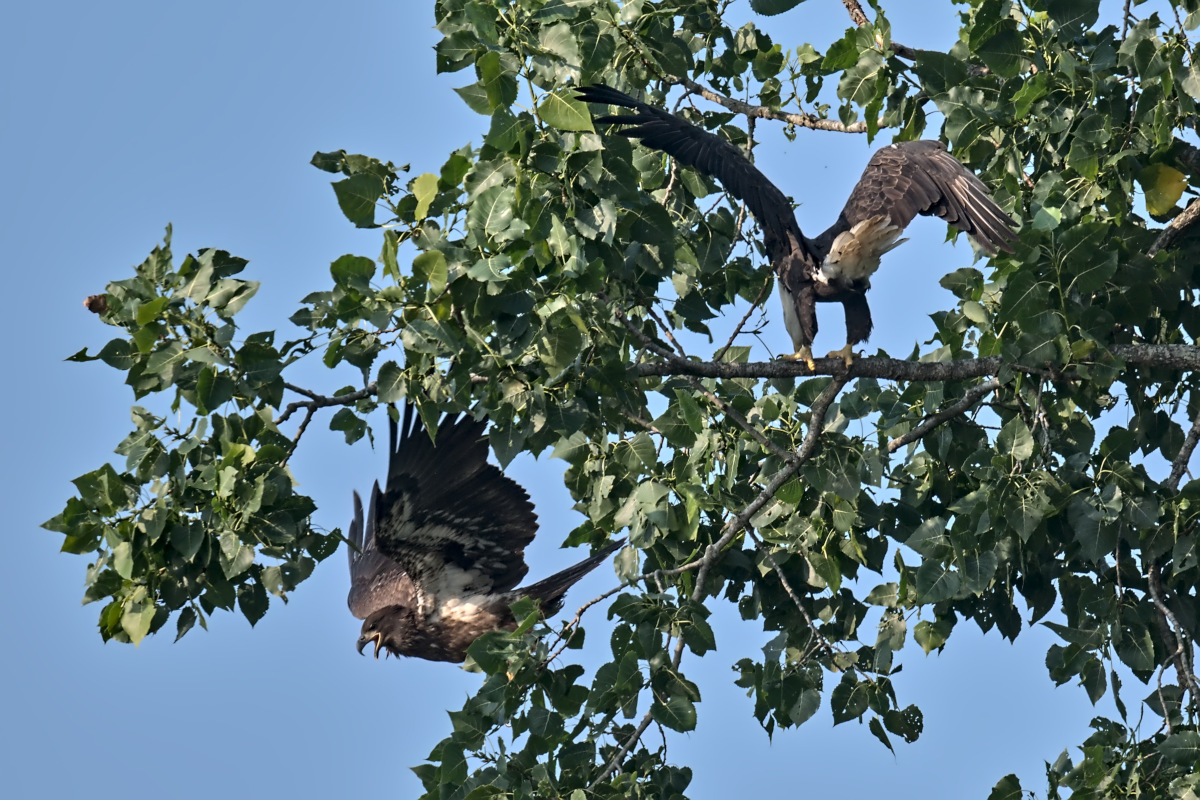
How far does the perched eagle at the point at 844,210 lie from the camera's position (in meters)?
Answer: 5.06

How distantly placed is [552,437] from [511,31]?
1.28 meters

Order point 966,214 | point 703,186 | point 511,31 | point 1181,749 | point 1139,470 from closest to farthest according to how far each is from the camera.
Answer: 1. point 511,31
2. point 1181,749
3. point 1139,470
4. point 966,214
5. point 703,186

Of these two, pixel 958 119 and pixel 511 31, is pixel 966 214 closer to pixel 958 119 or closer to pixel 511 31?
pixel 958 119

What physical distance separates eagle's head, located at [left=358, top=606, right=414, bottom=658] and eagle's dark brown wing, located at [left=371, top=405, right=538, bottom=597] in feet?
0.70

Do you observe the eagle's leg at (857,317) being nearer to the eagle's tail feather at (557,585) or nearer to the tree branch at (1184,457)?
the tree branch at (1184,457)

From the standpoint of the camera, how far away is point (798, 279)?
583 centimetres

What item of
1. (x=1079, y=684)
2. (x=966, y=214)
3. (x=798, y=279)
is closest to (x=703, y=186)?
(x=798, y=279)

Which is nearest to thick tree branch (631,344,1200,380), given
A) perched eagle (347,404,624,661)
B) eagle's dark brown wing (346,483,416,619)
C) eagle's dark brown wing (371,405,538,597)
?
perched eagle (347,404,624,661)

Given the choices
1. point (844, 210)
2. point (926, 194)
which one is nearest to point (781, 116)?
point (844, 210)

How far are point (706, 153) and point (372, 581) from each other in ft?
12.0

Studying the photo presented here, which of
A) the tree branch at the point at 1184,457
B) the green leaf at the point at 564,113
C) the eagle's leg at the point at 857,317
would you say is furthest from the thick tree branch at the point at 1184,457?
the green leaf at the point at 564,113

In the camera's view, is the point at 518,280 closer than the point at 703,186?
Yes

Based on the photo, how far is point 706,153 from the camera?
5.23 meters

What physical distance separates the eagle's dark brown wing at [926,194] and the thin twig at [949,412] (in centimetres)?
55
